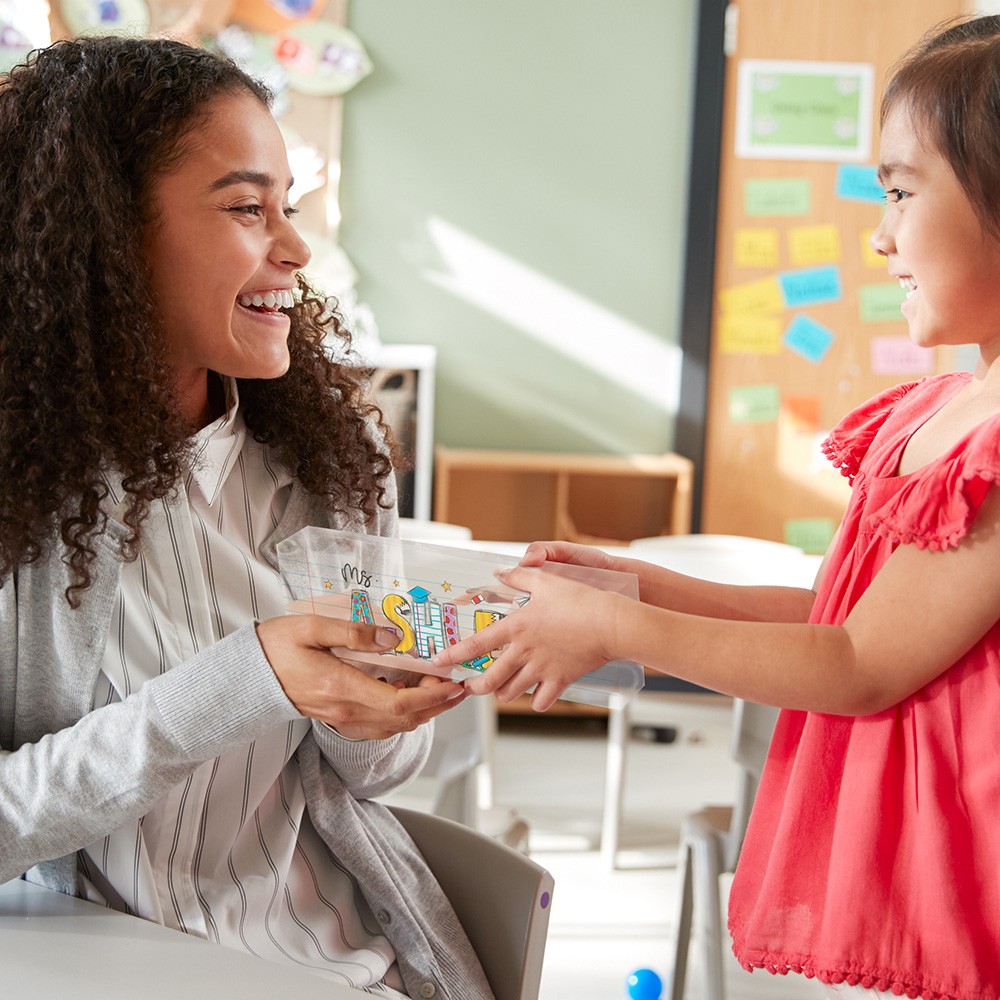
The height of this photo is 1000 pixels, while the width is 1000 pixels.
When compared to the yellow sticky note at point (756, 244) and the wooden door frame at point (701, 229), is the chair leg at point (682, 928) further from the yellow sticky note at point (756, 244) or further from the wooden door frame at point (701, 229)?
the yellow sticky note at point (756, 244)

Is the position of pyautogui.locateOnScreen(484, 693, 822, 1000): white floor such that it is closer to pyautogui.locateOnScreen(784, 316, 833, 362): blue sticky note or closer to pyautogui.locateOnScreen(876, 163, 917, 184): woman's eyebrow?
pyautogui.locateOnScreen(784, 316, 833, 362): blue sticky note

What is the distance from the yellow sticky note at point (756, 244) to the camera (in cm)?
437

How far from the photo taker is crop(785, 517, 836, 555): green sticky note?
446 centimetres

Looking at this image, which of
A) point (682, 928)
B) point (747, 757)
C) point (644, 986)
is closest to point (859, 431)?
point (747, 757)

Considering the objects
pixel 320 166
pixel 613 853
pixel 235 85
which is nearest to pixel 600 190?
pixel 320 166

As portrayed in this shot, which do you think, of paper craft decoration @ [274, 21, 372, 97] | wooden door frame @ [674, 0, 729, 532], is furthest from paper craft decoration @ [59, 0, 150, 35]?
wooden door frame @ [674, 0, 729, 532]

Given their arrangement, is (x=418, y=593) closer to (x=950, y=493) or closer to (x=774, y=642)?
(x=774, y=642)

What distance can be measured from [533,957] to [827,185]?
3676 mm

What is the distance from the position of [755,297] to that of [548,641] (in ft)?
11.9

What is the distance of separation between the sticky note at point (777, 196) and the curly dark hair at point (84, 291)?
11.0 ft

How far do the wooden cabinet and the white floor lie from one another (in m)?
0.68

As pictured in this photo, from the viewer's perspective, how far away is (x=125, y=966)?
90cm

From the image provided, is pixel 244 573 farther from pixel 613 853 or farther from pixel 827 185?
pixel 827 185

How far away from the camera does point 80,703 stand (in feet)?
3.74
